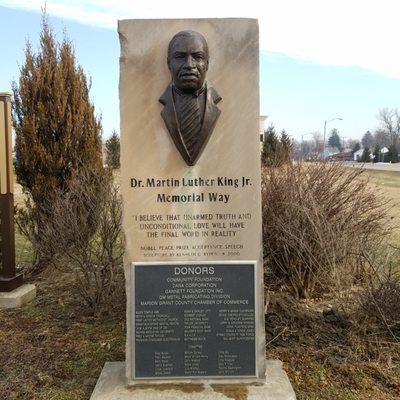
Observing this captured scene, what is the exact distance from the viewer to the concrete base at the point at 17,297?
19.0 ft

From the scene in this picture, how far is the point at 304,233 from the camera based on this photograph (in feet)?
17.0

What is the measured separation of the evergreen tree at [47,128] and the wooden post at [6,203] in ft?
4.86

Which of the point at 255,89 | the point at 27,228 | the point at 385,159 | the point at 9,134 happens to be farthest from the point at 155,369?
the point at 385,159

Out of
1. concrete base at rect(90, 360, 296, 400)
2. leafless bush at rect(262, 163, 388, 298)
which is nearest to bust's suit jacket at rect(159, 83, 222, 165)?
concrete base at rect(90, 360, 296, 400)

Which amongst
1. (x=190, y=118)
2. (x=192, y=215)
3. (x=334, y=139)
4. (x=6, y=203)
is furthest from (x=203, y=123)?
(x=334, y=139)

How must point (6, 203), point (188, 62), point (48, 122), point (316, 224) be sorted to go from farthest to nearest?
1. point (48, 122)
2. point (6, 203)
3. point (316, 224)
4. point (188, 62)

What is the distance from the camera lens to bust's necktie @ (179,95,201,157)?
3.33 metres

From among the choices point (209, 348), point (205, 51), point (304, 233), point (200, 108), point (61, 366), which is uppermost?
point (205, 51)

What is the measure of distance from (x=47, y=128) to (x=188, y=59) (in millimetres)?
5344

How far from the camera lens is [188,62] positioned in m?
3.21

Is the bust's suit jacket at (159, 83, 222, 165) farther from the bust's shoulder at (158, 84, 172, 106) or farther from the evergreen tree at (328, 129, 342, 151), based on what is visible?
the evergreen tree at (328, 129, 342, 151)

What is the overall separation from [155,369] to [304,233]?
246cm

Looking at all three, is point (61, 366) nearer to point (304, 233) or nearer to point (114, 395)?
point (114, 395)

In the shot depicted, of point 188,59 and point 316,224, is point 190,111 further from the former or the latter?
point 316,224
